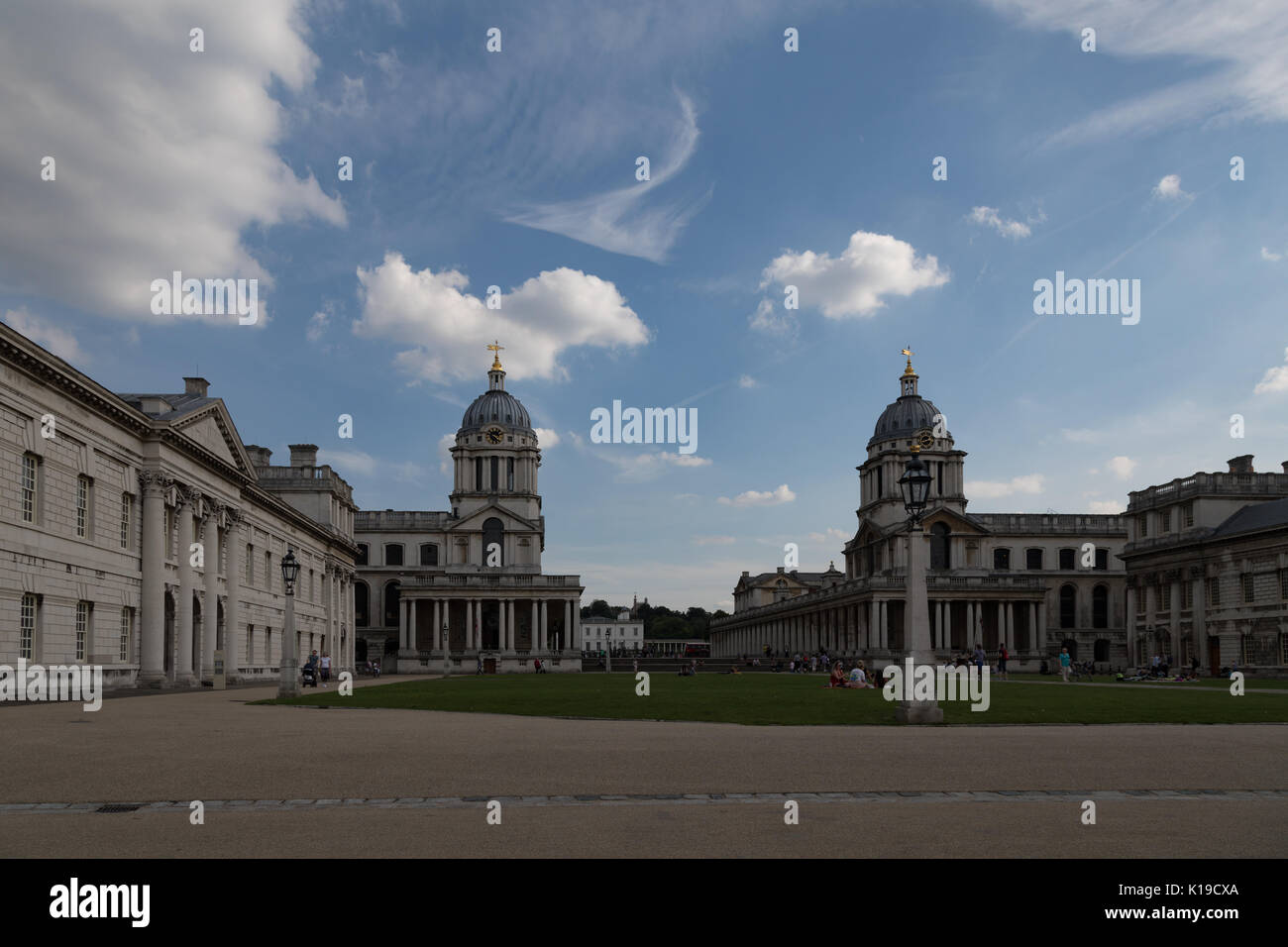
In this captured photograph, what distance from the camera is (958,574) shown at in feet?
335

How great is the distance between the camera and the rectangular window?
123 feet

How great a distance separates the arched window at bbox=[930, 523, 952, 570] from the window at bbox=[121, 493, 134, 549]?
8130cm

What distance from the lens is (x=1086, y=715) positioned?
24.5 m

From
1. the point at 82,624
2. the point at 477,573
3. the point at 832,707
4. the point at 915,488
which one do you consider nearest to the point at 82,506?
the point at 82,624

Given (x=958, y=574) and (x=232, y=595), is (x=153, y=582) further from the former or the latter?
(x=958, y=574)

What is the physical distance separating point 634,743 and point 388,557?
106260 mm

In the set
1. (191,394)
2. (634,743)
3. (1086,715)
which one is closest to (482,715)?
(634,743)

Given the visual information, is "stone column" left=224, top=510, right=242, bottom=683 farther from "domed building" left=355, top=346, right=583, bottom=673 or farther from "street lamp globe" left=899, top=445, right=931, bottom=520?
"street lamp globe" left=899, top=445, right=931, bottom=520

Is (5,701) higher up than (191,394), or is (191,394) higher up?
(191,394)

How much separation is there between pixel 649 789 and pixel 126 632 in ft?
117

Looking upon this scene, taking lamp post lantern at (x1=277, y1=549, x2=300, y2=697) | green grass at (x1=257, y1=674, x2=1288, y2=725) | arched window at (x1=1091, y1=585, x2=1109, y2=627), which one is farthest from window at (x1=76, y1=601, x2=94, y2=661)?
arched window at (x1=1091, y1=585, x2=1109, y2=627)
